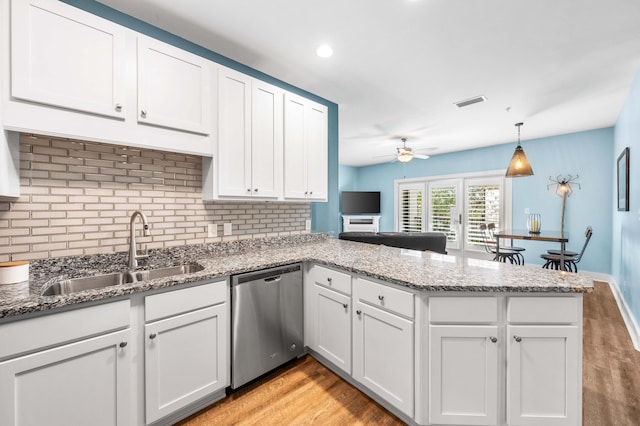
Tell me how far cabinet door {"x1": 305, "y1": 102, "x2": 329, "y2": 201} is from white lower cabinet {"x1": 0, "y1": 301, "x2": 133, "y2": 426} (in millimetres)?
1825

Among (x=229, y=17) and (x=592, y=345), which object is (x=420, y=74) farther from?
(x=592, y=345)

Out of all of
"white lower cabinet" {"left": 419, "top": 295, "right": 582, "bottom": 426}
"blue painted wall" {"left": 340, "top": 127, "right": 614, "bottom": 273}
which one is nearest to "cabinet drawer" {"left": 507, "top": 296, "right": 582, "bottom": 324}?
"white lower cabinet" {"left": 419, "top": 295, "right": 582, "bottom": 426}

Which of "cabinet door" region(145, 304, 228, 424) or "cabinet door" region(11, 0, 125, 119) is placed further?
"cabinet door" region(145, 304, 228, 424)

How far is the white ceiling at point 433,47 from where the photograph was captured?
184 centimetres

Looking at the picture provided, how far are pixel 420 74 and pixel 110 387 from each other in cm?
333

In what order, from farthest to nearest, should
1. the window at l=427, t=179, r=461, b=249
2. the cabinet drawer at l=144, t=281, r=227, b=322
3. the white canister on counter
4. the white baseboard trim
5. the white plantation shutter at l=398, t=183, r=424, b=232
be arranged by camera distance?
the white plantation shutter at l=398, t=183, r=424, b=232 → the window at l=427, t=179, r=461, b=249 → the white baseboard trim → the cabinet drawer at l=144, t=281, r=227, b=322 → the white canister on counter

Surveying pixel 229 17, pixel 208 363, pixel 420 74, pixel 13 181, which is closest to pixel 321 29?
pixel 229 17

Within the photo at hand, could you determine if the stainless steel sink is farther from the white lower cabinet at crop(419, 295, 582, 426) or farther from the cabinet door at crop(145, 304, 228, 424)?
the white lower cabinet at crop(419, 295, 582, 426)

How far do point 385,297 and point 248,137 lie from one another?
5.31 feet

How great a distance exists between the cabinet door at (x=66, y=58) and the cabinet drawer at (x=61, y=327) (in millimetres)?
1086

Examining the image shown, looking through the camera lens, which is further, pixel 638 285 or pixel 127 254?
pixel 638 285

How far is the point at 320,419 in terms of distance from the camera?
1688 millimetres

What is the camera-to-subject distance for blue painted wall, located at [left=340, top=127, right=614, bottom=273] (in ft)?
14.9

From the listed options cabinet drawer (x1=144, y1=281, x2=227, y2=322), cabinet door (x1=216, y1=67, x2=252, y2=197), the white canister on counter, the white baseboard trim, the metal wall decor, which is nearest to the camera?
the white canister on counter
